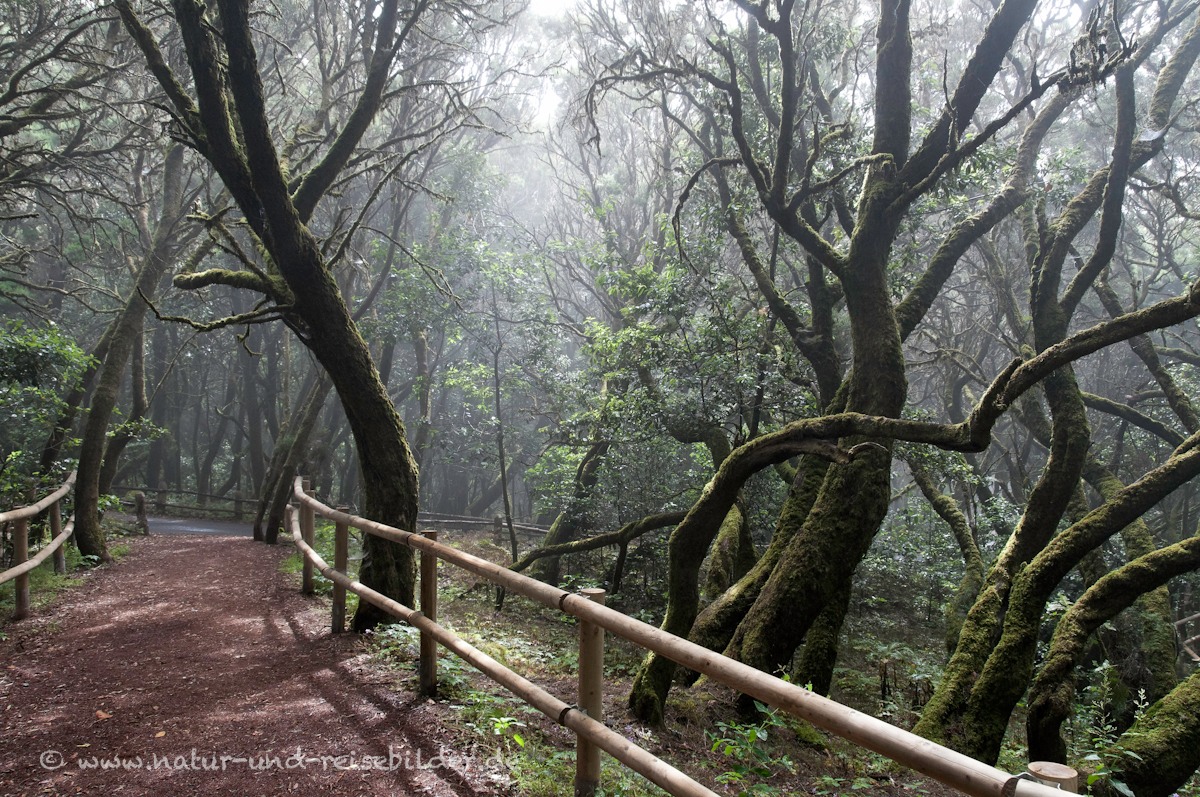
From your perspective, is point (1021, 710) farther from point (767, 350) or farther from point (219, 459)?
point (219, 459)

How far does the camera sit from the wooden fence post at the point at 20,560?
6.74 metres

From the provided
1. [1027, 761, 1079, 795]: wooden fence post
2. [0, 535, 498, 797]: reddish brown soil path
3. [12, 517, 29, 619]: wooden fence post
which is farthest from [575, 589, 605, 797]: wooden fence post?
[12, 517, 29, 619]: wooden fence post

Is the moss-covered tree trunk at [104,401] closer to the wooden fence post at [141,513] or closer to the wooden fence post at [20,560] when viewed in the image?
the wooden fence post at [20,560]

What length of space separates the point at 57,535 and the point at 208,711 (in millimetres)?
5435

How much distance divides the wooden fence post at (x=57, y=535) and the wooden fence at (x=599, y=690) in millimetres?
5151

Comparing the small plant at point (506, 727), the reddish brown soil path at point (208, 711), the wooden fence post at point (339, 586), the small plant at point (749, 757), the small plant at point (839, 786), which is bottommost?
the small plant at point (839, 786)

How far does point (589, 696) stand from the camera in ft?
10.5

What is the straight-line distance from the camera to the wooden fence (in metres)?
1.74

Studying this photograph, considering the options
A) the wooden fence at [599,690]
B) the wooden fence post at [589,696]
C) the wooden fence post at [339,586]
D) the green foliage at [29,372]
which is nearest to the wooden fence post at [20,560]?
the green foliage at [29,372]

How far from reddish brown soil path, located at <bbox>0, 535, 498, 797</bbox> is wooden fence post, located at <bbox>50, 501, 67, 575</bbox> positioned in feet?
3.88

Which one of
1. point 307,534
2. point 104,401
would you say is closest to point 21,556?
point 307,534

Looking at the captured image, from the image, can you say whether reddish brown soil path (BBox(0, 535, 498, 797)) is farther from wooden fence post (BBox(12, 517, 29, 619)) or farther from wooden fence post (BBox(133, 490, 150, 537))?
wooden fence post (BBox(133, 490, 150, 537))

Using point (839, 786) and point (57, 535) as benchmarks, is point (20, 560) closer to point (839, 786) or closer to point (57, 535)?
point (57, 535)

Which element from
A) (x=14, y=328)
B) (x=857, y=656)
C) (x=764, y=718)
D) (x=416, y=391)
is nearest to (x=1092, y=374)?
(x=857, y=656)
